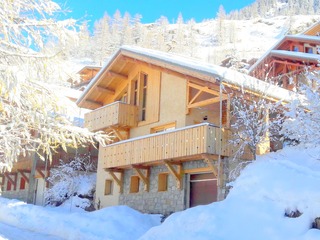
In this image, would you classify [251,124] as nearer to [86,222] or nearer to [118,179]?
[86,222]

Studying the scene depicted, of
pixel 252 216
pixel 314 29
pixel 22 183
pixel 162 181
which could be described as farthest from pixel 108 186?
pixel 314 29

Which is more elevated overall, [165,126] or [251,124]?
[165,126]

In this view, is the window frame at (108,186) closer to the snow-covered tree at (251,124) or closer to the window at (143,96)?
the window at (143,96)

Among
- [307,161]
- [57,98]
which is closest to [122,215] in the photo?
[307,161]

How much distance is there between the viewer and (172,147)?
54.1 feet

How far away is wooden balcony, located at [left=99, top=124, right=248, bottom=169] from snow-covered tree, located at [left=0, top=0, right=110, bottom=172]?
8.34 metres

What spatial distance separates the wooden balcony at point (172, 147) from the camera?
15.2m

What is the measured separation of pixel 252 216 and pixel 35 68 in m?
5.96

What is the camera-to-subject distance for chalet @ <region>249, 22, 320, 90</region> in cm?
2492

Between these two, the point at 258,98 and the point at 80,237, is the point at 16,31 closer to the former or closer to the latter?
the point at 80,237

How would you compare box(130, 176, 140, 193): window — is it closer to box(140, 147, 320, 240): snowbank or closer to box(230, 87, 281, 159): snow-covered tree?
box(230, 87, 281, 159): snow-covered tree

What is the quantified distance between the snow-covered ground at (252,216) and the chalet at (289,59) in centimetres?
1138

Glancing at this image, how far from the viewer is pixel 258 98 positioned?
55.0 ft

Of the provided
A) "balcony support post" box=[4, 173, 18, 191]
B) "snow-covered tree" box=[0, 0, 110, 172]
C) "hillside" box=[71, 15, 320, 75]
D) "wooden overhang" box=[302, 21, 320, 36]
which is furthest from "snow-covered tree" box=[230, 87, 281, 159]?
"hillside" box=[71, 15, 320, 75]
